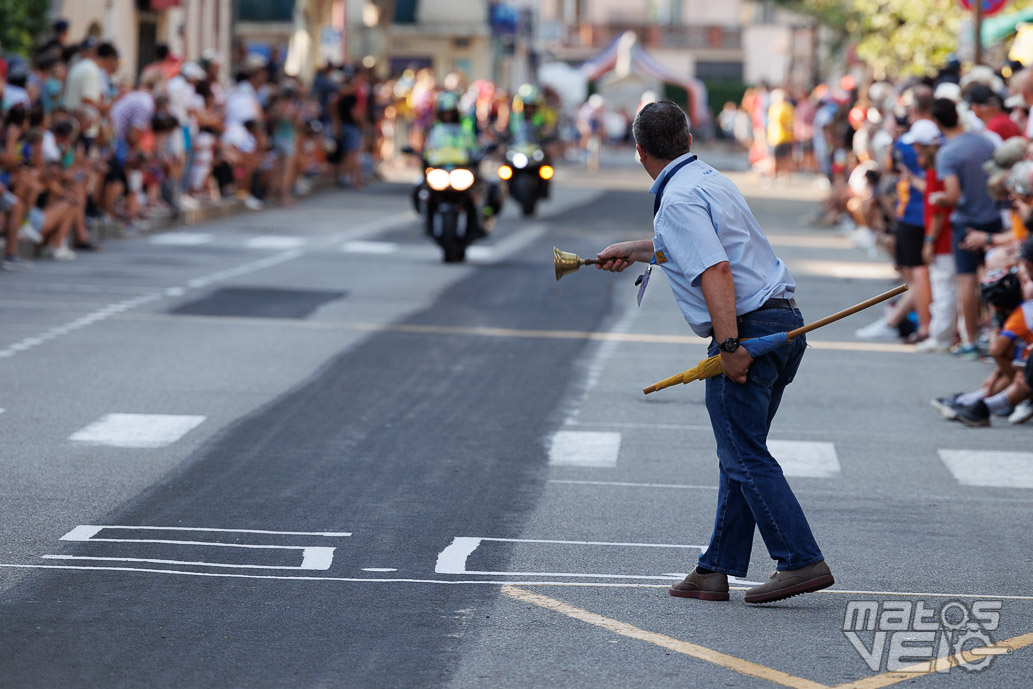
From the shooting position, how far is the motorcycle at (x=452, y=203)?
1977cm

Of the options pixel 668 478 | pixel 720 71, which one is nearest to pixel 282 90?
pixel 668 478

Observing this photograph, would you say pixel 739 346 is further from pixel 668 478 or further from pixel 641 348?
pixel 641 348

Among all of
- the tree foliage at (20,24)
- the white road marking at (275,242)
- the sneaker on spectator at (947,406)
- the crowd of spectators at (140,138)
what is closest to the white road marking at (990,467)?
the sneaker on spectator at (947,406)

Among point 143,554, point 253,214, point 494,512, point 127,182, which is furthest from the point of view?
point 253,214

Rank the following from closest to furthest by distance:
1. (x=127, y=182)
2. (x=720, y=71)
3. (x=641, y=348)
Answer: (x=641, y=348)
(x=127, y=182)
(x=720, y=71)

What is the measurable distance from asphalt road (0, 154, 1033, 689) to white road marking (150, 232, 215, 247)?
470cm

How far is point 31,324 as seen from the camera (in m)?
14.1

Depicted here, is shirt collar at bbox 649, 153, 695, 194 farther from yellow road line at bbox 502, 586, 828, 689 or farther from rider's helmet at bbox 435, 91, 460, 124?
rider's helmet at bbox 435, 91, 460, 124

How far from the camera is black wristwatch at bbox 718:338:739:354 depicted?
6.43m

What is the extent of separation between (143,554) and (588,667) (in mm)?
2196

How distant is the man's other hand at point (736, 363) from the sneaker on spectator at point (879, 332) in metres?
8.57

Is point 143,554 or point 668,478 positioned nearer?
point 143,554

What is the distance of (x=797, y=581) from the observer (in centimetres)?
656

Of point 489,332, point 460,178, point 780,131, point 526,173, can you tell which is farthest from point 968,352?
point 780,131
